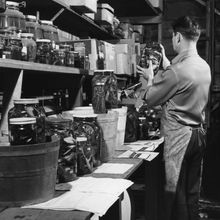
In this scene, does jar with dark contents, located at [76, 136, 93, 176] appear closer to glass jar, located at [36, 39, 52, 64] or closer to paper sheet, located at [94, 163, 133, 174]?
paper sheet, located at [94, 163, 133, 174]

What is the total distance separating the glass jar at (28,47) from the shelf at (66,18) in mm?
677

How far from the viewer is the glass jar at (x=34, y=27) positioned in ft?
7.05

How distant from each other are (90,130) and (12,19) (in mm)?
644

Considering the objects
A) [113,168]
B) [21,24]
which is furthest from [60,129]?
[21,24]

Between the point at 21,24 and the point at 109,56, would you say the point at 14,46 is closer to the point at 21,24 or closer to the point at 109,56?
the point at 21,24

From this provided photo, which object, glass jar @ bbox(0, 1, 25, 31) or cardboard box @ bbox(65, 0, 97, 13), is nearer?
glass jar @ bbox(0, 1, 25, 31)

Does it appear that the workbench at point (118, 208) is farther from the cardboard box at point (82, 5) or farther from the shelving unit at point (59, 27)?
the cardboard box at point (82, 5)

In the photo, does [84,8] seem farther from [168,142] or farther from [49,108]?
[168,142]

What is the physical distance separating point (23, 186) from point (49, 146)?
16 cm

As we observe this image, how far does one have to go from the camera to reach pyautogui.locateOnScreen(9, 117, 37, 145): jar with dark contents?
1433 millimetres

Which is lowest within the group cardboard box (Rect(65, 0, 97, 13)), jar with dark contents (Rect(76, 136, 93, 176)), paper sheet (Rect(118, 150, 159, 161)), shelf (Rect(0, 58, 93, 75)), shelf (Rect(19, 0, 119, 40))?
paper sheet (Rect(118, 150, 159, 161))

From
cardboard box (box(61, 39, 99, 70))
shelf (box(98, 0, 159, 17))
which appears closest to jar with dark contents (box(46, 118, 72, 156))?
cardboard box (box(61, 39, 99, 70))

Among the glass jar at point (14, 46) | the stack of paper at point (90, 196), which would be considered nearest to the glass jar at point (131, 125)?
the stack of paper at point (90, 196)

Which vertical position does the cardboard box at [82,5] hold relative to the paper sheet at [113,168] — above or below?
above
